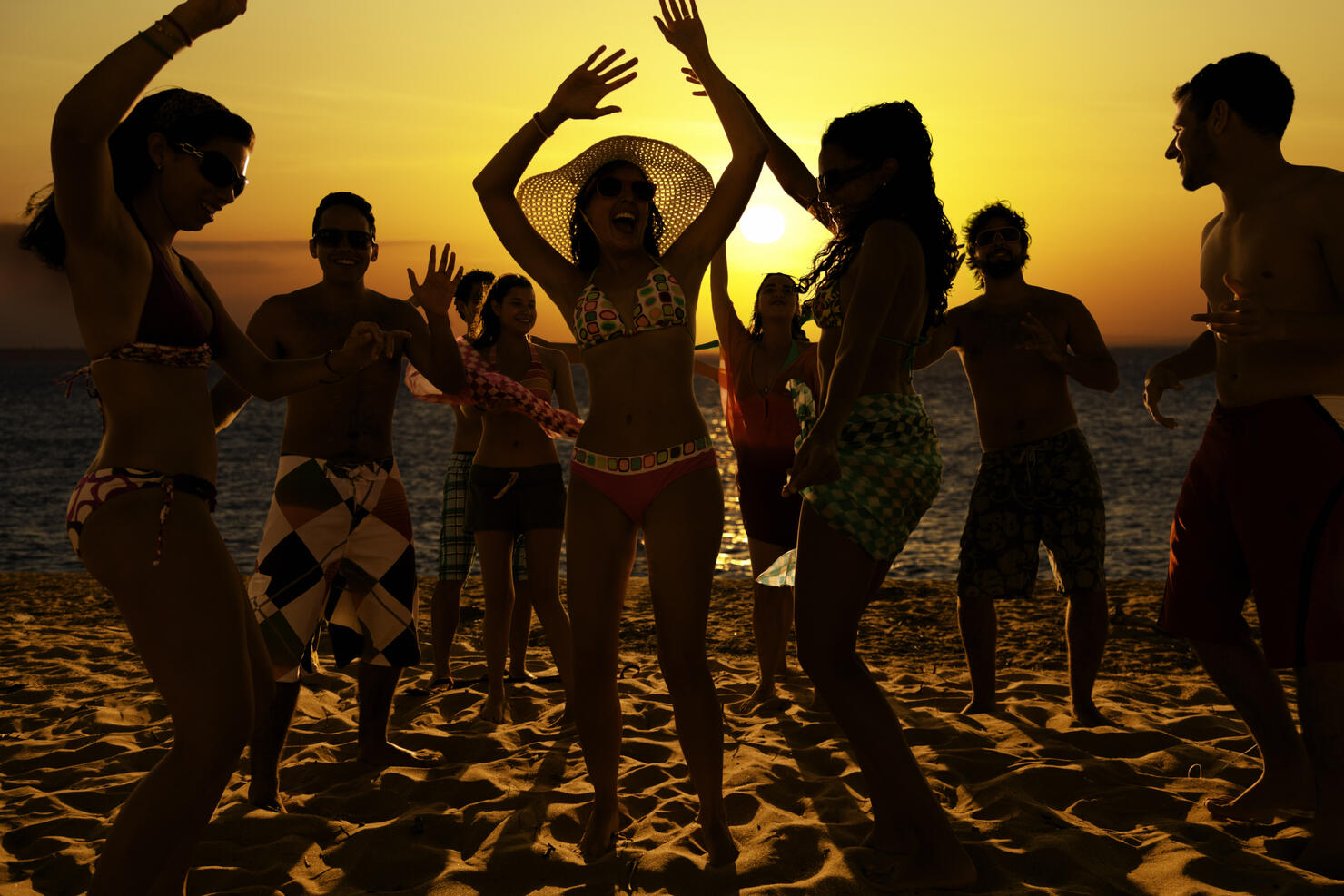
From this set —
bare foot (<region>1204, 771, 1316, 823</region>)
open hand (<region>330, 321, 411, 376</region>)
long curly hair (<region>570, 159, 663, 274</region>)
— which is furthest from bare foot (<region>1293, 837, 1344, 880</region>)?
open hand (<region>330, 321, 411, 376</region>)

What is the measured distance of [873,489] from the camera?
3.41 m

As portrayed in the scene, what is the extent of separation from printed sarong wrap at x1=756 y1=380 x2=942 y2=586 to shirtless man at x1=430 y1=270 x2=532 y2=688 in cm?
321

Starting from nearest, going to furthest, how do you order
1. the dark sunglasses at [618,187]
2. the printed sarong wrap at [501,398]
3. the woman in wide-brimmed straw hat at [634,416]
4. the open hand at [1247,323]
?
1. the open hand at [1247,323]
2. the woman in wide-brimmed straw hat at [634,416]
3. the dark sunglasses at [618,187]
4. the printed sarong wrap at [501,398]

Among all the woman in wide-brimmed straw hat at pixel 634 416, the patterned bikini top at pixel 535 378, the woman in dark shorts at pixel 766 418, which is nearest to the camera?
the woman in wide-brimmed straw hat at pixel 634 416

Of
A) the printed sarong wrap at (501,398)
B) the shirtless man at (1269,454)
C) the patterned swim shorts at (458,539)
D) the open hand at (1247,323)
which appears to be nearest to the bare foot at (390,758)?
the patterned swim shorts at (458,539)

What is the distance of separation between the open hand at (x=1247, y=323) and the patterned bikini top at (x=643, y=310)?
5.90ft

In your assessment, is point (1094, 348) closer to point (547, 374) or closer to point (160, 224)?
point (547, 374)

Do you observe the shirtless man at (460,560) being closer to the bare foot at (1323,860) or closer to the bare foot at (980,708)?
the bare foot at (980,708)

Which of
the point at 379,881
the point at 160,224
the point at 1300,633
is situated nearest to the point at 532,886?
the point at 379,881

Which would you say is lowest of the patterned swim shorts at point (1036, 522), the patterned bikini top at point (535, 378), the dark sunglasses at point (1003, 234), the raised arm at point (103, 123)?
the patterned swim shorts at point (1036, 522)

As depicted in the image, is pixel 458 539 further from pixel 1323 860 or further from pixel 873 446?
pixel 1323 860

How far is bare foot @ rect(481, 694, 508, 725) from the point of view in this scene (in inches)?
227

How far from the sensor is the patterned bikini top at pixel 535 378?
6348 mm

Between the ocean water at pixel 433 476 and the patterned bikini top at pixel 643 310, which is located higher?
the patterned bikini top at pixel 643 310
